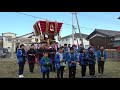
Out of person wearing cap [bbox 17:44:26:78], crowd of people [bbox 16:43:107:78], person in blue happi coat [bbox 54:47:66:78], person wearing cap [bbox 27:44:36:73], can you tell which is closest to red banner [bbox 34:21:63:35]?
crowd of people [bbox 16:43:107:78]

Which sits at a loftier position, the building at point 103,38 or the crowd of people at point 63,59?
the building at point 103,38

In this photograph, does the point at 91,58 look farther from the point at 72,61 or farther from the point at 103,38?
the point at 103,38

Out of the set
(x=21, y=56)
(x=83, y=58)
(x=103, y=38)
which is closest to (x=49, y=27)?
(x=21, y=56)

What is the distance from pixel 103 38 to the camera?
28031mm

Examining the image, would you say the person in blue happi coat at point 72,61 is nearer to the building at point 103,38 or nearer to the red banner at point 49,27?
the red banner at point 49,27

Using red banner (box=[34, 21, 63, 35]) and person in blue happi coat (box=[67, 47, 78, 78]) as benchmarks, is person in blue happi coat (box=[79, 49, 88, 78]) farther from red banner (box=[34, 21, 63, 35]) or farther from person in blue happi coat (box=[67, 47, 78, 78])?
red banner (box=[34, 21, 63, 35])

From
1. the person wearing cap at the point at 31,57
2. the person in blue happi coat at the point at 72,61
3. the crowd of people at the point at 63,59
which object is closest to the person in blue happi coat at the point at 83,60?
the crowd of people at the point at 63,59

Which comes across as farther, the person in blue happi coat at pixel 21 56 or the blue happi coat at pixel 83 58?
the blue happi coat at pixel 83 58

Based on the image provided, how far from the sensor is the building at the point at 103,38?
85.3 ft

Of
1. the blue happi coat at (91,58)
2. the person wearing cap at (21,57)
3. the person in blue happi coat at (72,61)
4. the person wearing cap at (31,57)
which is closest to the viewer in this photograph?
the person in blue happi coat at (72,61)

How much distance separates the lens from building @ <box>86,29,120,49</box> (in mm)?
26011
